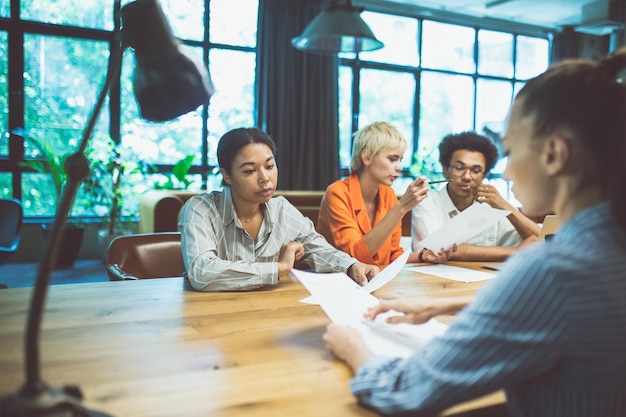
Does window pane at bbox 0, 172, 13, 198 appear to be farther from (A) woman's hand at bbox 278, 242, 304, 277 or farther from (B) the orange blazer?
(A) woman's hand at bbox 278, 242, 304, 277

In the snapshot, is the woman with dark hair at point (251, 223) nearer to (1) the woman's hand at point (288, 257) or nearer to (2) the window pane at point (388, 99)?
(1) the woman's hand at point (288, 257)

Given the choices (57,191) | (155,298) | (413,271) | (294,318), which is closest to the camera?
(294,318)

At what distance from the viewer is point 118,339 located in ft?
3.56

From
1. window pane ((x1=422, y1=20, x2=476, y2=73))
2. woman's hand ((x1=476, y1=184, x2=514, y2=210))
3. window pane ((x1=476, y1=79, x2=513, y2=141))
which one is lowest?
woman's hand ((x1=476, y1=184, x2=514, y2=210))

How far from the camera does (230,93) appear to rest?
6.36 m

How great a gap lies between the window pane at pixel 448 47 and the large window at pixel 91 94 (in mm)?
2530

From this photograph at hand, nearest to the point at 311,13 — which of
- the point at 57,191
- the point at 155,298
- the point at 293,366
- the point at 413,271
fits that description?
the point at 57,191

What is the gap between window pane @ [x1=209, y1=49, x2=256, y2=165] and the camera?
6.29m

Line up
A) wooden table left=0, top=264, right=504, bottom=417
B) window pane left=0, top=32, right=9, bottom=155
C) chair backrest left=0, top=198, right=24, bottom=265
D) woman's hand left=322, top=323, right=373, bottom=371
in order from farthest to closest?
1. window pane left=0, top=32, right=9, bottom=155
2. chair backrest left=0, top=198, right=24, bottom=265
3. woman's hand left=322, top=323, right=373, bottom=371
4. wooden table left=0, top=264, right=504, bottom=417

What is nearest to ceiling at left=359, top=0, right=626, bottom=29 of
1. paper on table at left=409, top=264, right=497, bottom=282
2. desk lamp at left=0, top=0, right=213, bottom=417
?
paper on table at left=409, top=264, right=497, bottom=282

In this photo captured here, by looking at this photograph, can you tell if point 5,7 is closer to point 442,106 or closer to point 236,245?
point 236,245

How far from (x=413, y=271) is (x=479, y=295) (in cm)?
121

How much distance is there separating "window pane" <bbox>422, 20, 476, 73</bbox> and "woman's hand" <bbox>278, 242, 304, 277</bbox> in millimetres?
6272

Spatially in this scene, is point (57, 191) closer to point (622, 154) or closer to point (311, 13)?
point (311, 13)
